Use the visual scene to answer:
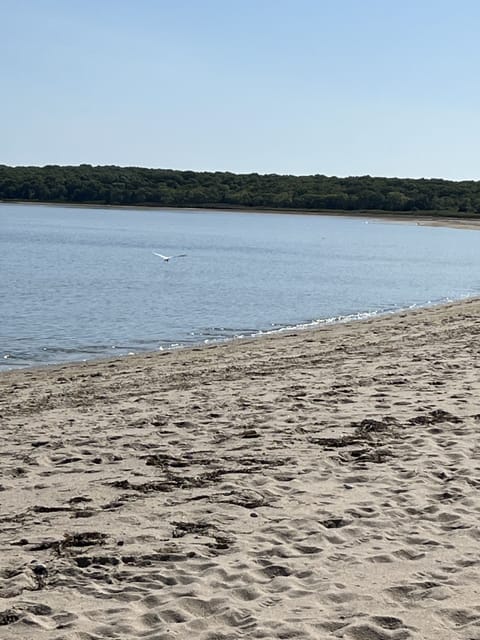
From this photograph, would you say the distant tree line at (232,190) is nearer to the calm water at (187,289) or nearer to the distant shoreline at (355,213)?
the distant shoreline at (355,213)

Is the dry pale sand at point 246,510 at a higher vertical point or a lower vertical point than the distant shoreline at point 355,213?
lower

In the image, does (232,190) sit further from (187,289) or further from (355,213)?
(187,289)

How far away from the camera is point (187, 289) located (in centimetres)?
3269

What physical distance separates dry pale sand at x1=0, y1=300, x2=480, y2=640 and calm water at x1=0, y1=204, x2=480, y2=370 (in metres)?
7.37

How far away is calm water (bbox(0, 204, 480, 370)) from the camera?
20.6 metres

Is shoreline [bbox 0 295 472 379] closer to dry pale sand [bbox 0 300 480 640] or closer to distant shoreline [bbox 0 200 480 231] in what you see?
dry pale sand [bbox 0 300 480 640]

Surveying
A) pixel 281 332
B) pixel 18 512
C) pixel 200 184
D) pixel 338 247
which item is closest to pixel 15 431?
pixel 18 512

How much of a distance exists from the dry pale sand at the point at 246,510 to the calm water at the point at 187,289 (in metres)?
7.37

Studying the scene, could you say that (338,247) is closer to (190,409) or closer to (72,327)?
(72,327)

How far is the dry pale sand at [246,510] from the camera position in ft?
→ 15.2

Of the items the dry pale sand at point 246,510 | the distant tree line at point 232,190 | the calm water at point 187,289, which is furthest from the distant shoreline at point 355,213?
the dry pale sand at point 246,510

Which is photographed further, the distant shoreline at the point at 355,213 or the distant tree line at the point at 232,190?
the distant tree line at the point at 232,190

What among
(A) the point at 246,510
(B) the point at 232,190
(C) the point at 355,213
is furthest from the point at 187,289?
(B) the point at 232,190

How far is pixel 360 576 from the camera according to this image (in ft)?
16.8
